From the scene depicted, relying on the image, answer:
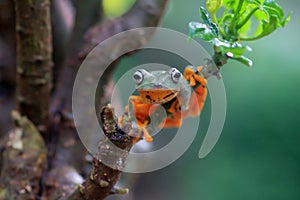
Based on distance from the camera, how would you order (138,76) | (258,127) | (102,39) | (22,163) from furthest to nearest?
(258,127)
(102,39)
(22,163)
(138,76)

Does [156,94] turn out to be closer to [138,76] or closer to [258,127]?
[138,76]

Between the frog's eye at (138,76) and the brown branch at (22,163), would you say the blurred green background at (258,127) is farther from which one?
the frog's eye at (138,76)

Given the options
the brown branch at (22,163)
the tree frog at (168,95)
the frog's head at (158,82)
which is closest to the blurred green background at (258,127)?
the brown branch at (22,163)

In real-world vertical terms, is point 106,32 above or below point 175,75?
below

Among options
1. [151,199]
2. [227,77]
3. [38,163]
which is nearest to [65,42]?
[38,163]

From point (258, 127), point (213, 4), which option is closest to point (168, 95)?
point (213, 4)

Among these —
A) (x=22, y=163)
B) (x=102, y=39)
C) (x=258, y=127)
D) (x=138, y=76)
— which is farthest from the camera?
(x=258, y=127)

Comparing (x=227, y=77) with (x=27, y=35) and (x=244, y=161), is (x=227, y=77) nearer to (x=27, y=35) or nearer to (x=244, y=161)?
(x=244, y=161)
